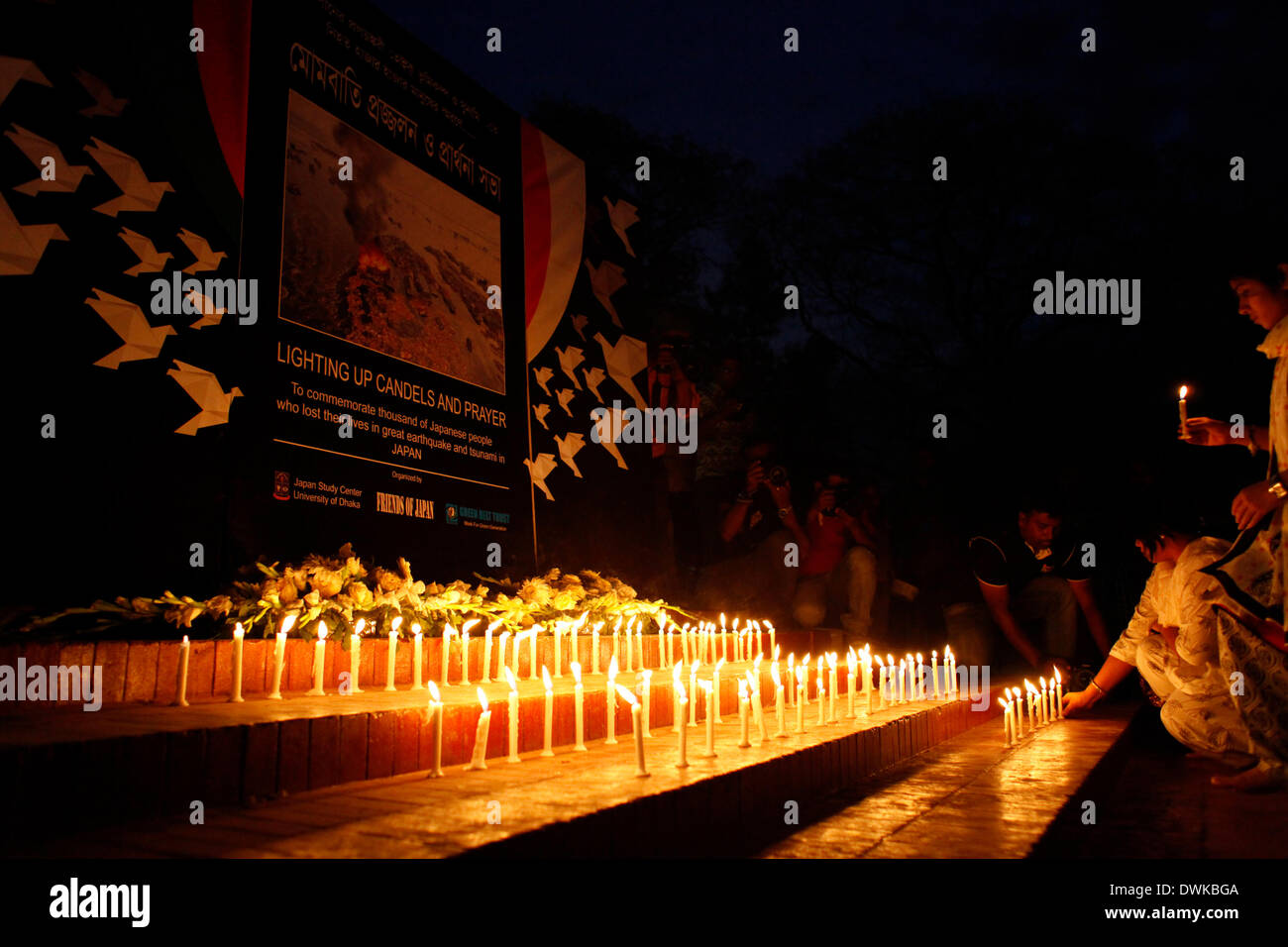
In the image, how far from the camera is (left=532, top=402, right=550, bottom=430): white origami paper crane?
7148mm

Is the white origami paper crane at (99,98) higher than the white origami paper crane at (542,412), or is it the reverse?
Answer: the white origami paper crane at (99,98)

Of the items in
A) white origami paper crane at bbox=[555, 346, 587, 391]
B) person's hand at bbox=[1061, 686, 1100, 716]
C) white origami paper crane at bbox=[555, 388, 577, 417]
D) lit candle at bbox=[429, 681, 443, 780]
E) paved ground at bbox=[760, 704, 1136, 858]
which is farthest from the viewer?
white origami paper crane at bbox=[555, 346, 587, 391]

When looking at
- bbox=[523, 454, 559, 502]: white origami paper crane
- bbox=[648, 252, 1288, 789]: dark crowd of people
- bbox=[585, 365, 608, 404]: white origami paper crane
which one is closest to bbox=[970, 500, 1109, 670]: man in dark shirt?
bbox=[648, 252, 1288, 789]: dark crowd of people

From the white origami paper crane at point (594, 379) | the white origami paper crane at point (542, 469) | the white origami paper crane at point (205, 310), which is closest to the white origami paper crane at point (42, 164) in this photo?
the white origami paper crane at point (205, 310)

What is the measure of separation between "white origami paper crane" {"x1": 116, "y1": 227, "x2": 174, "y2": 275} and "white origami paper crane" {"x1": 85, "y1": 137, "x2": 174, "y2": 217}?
0.36 feet

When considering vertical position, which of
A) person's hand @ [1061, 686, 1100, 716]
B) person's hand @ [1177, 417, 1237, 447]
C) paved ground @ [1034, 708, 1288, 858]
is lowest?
paved ground @ [1034, 708, 1288, 858]

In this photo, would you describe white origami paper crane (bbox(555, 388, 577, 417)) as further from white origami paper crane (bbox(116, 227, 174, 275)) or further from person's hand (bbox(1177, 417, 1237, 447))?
person's hand (bbox(1177, 417, 1237, 447))

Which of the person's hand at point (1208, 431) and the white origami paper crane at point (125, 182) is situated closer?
the white origami paper crane at point (125, 182)

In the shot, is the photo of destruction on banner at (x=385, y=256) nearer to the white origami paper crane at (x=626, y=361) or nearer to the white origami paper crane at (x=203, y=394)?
the white origami paper crane at (x=203, y=394)

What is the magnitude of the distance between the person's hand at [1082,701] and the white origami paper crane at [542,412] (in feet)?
13.6

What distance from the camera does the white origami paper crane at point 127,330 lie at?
4.24m

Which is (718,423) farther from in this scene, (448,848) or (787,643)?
(448,848)
